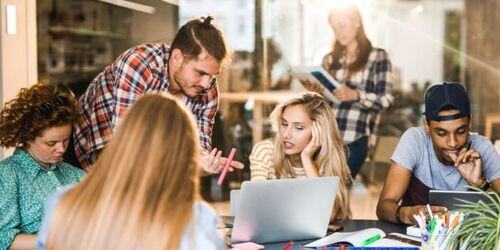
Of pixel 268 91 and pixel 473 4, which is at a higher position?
pixel 473 4

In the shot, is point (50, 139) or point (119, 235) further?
point (50, 139)

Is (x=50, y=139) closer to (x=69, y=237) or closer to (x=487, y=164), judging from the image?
(x=69, y=237)

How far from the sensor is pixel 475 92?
6793mm

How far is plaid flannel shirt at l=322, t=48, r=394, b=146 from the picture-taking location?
233 inches

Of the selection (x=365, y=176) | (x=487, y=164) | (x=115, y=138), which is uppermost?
(x=115, y=138)

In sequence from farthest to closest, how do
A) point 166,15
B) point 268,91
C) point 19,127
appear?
point 268,91 → point 166,15 → point 19,127

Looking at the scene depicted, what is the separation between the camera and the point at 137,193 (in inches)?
76.6

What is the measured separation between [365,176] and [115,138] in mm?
4719

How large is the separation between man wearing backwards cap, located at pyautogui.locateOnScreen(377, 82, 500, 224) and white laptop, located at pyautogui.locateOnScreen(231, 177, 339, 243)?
565mm

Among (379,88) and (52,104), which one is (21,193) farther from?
(379,88)

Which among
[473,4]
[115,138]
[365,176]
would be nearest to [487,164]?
[115,138]

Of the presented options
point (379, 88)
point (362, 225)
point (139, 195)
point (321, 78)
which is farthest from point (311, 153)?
point (379, 88)

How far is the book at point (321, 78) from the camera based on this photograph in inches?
218

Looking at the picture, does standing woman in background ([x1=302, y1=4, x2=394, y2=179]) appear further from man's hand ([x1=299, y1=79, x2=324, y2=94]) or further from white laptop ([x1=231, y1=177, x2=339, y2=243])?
white laptop ([x1=231, y1=177, x2=339, y2=243])
